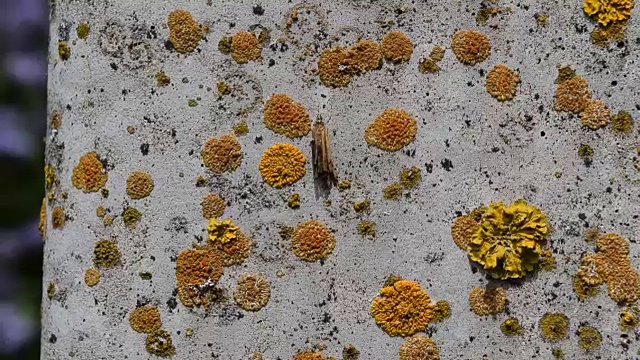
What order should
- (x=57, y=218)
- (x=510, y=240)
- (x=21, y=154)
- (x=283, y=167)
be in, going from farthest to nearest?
(x=21, y=154), (x=57, y=218), (x=283, y=167), (x=510, y=240)

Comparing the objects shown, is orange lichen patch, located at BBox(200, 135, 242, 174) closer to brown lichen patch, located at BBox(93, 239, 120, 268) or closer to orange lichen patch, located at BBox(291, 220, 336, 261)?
orange lichen patch, located at BBox(291, 220, 336, 261)

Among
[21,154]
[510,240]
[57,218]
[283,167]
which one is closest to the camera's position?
[510,240]

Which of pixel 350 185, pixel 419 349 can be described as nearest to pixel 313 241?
pixel 350 185

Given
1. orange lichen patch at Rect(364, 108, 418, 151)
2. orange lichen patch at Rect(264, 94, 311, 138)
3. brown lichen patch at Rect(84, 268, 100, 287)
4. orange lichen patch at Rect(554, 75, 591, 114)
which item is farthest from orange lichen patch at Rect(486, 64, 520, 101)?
brown lichen patch at Rect(84, 268, 100, 287)

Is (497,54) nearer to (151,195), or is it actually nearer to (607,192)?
(607,192)

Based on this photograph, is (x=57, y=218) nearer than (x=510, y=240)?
No

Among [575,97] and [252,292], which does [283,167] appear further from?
[575,97]

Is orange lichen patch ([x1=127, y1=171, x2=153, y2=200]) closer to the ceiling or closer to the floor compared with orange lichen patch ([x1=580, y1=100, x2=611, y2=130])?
closer to the floor
